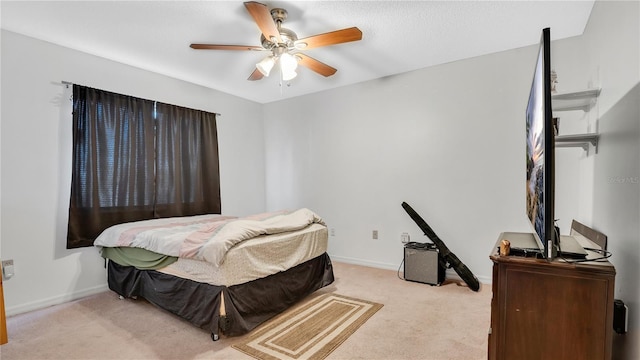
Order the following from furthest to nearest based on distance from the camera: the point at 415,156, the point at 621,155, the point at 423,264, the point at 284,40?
the point at 415,156
the point at 423,264
the point at 284,40
the point at 621,155

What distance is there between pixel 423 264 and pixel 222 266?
2139 millimetres

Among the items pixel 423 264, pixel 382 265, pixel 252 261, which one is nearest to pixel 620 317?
pixel 423 264

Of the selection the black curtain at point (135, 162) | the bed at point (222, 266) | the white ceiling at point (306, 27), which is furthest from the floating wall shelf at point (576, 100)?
the black curtain at point (135, 162)

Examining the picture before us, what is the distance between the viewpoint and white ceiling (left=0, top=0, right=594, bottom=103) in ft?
7.57

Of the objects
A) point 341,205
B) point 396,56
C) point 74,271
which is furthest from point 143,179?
point 396,56

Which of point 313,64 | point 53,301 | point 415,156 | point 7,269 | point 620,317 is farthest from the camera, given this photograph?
point 415,156

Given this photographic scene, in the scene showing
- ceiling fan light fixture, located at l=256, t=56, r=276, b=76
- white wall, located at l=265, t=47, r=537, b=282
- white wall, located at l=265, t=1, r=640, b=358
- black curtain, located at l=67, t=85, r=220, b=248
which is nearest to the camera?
white wall, located at l=265, t=1, r=640, b=358

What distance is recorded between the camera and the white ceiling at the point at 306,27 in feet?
7.57

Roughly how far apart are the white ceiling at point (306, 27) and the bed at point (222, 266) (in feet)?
5.35

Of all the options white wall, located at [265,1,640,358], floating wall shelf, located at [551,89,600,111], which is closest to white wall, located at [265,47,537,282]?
white wall, located at [265,1,640,358]

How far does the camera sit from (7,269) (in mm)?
2602

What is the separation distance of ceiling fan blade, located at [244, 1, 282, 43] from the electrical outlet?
9.31 feet

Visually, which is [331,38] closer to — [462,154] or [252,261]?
[252,261]

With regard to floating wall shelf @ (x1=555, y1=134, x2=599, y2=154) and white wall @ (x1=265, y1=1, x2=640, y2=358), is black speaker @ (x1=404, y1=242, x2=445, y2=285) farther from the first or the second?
floating wall shelf @ (x1=555, y1=134, x2=599, y2=154)
